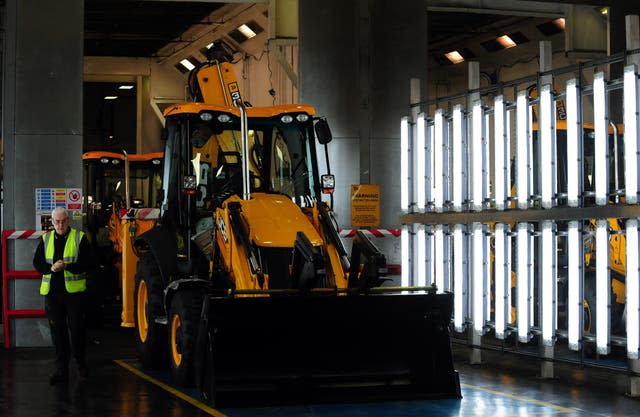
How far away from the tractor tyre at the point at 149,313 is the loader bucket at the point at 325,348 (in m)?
2.39

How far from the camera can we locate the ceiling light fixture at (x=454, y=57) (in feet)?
98.3

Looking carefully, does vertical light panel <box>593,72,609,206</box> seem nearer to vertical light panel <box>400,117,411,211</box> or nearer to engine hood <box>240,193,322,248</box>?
engine hood <box>240,193,322,248</box>

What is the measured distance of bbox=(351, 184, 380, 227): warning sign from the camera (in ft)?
55.6

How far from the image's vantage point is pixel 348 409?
33.6 ft

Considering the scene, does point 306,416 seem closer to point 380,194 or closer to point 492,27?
point 380,194

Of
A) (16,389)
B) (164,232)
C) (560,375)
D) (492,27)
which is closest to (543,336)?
(560,375)

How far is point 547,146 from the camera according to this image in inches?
463

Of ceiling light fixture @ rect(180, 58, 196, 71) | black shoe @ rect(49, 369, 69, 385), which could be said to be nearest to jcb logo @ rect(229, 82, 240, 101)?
black shoe @ rect(49, 369, 69, 385)

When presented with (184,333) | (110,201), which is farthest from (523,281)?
(110,201)

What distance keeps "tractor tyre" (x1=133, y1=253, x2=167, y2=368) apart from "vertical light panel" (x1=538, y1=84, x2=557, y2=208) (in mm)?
4204

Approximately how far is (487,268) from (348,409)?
3.39 m

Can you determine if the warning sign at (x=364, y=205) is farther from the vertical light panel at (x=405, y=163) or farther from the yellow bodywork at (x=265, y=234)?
the yellow bodywork at (x=265, y=234)

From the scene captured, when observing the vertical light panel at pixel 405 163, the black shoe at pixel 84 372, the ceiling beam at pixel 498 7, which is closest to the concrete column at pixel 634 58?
the vertical light panel at pixel 405 163

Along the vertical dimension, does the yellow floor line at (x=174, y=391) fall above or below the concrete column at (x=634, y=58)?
below
